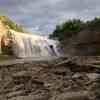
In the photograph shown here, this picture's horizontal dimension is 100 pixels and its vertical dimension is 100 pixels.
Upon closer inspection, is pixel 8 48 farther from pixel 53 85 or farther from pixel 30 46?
pixel 53 85

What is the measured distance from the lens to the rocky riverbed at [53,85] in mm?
5848

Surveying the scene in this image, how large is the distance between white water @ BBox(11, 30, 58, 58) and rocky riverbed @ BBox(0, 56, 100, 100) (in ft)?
98.8

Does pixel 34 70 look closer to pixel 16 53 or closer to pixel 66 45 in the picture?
pixel 16 53

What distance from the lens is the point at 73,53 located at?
3809 cm

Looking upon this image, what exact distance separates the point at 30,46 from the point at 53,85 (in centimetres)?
3365

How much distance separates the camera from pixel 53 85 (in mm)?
6645

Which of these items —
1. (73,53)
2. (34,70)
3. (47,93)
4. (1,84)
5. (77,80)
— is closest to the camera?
(47,93)

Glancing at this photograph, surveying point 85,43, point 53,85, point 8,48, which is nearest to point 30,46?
point 8,48

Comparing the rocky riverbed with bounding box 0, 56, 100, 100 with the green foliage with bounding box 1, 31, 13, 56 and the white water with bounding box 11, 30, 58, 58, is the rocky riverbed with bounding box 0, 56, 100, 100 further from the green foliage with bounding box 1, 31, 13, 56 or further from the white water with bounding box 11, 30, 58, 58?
the white water with bounding box 11, 30, 58, 58

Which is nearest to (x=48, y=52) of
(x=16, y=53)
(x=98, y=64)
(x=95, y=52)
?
(x=16, y=53)

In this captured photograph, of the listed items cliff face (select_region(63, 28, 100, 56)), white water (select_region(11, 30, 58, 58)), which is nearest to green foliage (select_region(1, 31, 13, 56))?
white water (select_region(11, 30, 58, 58))

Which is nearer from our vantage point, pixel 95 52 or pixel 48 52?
pixel 95 52

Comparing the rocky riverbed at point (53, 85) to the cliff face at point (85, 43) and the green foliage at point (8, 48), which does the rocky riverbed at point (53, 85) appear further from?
the green foliage at point (8, 48)

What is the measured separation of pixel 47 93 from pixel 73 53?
32157 millimetres
